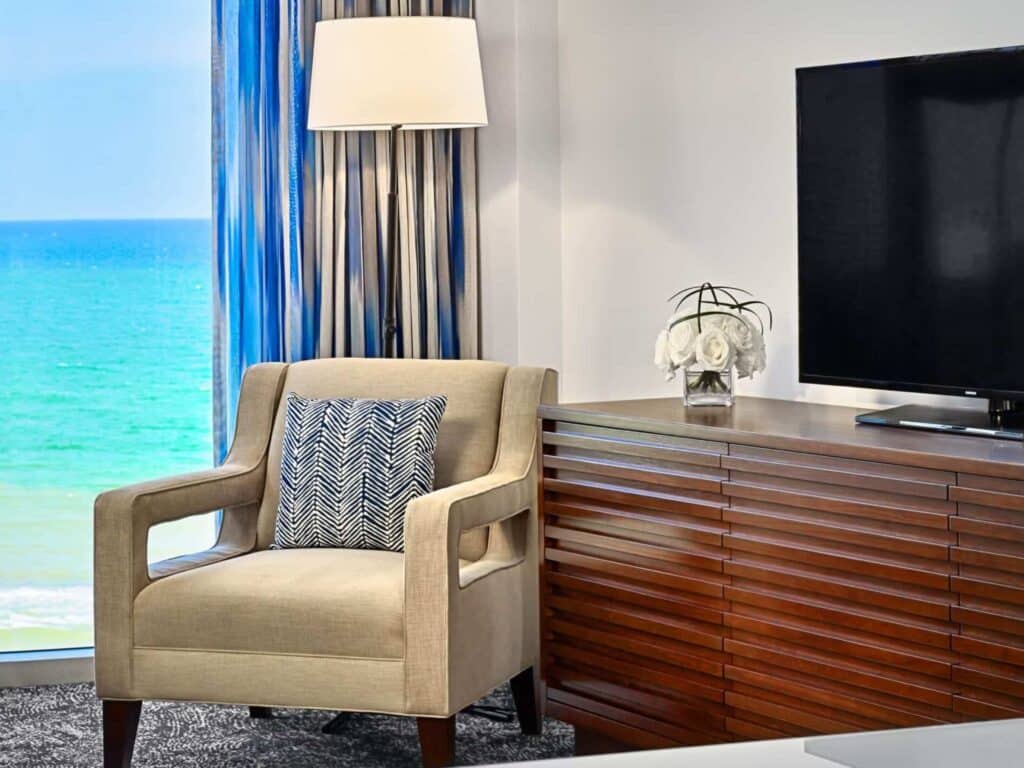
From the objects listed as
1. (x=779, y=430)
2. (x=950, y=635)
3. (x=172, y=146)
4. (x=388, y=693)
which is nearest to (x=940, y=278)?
(x=779, y=430)

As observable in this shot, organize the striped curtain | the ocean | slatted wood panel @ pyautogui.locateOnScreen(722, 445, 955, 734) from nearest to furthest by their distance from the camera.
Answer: slatted wood panel @ pyautogui.locateOnScreen(722, 445, 955, 734) → the striped curtain → the ocean

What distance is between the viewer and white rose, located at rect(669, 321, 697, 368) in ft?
10.0

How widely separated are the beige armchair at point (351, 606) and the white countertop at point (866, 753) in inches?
86.3

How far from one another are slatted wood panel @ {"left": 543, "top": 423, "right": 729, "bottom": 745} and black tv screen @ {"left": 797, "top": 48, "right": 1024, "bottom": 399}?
1.28 feet

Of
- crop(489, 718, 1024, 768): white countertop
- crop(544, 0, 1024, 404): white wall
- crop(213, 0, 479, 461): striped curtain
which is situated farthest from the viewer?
crop(213, 0, 479, 461): striped curtain

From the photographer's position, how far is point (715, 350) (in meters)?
3.02

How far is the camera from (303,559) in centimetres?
321

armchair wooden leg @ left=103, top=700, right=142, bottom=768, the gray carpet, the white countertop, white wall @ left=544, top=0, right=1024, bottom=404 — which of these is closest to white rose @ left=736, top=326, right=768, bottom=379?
white wall @ left=544, top=0, right=1024, bottom=404

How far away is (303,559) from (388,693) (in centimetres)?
43

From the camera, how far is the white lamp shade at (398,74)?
3.51 meters

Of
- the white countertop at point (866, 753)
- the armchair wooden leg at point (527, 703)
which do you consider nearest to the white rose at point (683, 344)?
the armchair wooden leg at point (527, 703)

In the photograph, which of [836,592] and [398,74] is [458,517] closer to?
[836,592]

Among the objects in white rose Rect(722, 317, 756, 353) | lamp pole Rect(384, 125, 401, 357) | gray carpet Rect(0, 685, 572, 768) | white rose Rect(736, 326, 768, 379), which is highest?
lamp pole Rect(384, 125, 401, 357)

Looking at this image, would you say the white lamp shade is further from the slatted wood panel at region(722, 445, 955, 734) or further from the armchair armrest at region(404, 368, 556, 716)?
the slatted wood panel at region(722, 445, 955, 734)
